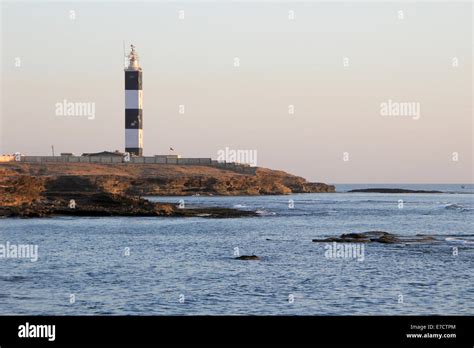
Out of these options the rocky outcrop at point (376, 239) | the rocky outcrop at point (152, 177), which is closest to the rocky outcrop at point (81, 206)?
the rocky outcrop at point (376, 239)

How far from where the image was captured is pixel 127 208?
9781 centimetres

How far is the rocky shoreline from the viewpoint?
9706 cm

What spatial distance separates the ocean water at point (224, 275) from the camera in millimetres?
33781

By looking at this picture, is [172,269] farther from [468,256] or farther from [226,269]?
[468,256]

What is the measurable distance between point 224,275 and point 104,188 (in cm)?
10733

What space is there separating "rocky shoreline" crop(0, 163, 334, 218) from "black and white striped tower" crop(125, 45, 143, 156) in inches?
412

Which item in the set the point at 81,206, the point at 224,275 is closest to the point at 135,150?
the point at 81,206

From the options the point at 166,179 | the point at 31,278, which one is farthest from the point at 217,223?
the point at 166,179

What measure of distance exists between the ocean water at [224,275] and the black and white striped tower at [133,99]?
77483 mm

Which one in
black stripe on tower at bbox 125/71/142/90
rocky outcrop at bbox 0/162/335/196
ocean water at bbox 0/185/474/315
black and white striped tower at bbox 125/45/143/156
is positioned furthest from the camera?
rocky outcrop at bbox 0/162/335/196

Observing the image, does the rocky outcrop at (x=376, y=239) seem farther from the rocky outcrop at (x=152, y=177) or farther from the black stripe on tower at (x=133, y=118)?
the rocky outcrop at (x=152, y=177)
